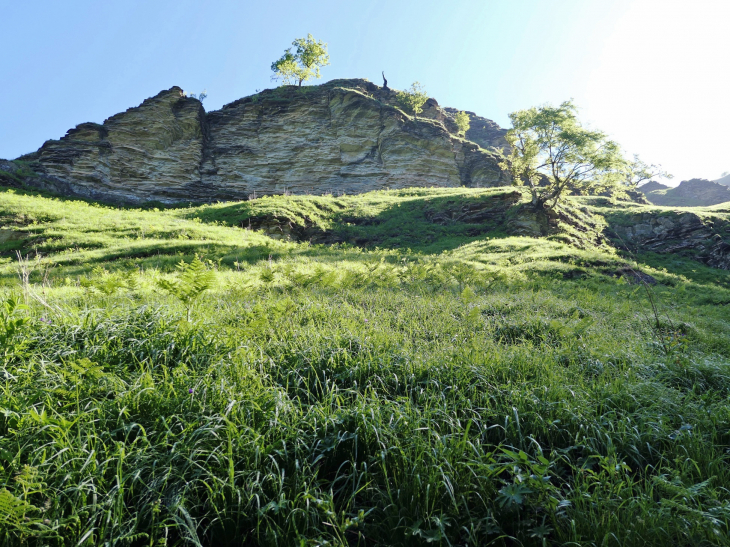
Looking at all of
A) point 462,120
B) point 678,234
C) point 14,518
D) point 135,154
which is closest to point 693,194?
point 462,120

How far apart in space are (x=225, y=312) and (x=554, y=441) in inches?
175

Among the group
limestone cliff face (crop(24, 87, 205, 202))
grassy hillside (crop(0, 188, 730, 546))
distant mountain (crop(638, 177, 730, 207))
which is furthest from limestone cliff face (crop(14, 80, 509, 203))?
distant mountain (crop(638, 177, 730, 207))

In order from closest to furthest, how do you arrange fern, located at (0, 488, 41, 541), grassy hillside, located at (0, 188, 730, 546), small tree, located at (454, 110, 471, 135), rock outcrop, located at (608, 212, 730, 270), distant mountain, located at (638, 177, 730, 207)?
1. fern, located at (0, 488, 41, 541)
2. grassy hillside, located at (0, 188, 730, 546)
3. rock outcrop, located at (608, 212, 730, 270)
4. small tree, located at (454, 110, 471, 135)
5. distant mountain, located at (638, 177, 730, 207)

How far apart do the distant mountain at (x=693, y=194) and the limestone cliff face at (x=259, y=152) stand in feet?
171

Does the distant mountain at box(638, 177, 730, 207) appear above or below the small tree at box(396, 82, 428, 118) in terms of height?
below

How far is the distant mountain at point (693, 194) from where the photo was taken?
71188 mm

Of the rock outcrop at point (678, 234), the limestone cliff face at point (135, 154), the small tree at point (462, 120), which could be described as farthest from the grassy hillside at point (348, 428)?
the small tree at point (462, 120)

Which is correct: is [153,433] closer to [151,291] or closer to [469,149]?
[151,291]

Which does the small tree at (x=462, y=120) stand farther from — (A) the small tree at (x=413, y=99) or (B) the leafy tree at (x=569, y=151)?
(B) the leafy tree at (x=569, y=151)

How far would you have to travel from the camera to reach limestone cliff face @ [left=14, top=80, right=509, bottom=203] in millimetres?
38000

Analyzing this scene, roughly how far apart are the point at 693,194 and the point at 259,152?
310 ft

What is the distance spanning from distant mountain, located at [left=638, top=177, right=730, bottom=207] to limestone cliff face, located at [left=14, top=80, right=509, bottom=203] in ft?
171

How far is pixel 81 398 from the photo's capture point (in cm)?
265

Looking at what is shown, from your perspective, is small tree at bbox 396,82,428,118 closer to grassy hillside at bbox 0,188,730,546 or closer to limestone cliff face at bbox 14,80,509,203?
limestone cliff face at bbox 14,80,509,203
